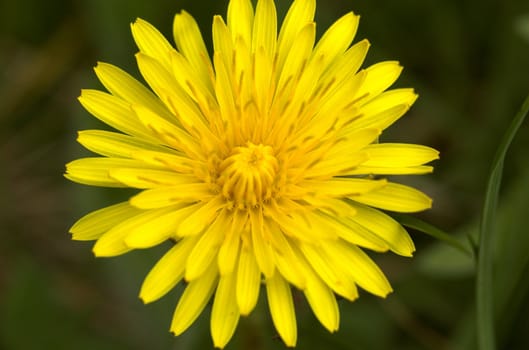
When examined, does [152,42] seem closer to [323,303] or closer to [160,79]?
[160,79]

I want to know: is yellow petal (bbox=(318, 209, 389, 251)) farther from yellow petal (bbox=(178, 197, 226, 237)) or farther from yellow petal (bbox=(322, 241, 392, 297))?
yellow petal (bbox=(178, 197, 226, 237))

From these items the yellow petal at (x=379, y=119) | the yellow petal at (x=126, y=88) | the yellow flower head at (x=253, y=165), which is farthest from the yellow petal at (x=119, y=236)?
the yellow petal at (x=379, y=119)

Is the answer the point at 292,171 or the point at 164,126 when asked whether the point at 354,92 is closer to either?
the point at 292,171

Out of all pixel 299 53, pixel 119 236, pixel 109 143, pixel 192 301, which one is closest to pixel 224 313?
pixel 192 301

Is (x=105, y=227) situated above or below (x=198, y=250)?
above

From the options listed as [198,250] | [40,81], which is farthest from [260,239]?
[40,81]

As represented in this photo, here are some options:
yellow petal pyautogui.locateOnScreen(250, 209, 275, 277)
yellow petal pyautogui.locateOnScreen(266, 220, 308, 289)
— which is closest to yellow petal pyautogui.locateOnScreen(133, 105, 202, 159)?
yellow petal pyautogui.locateOnScreen(250, 209, 275, 277)

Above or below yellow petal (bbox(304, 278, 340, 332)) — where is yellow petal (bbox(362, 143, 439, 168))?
above
